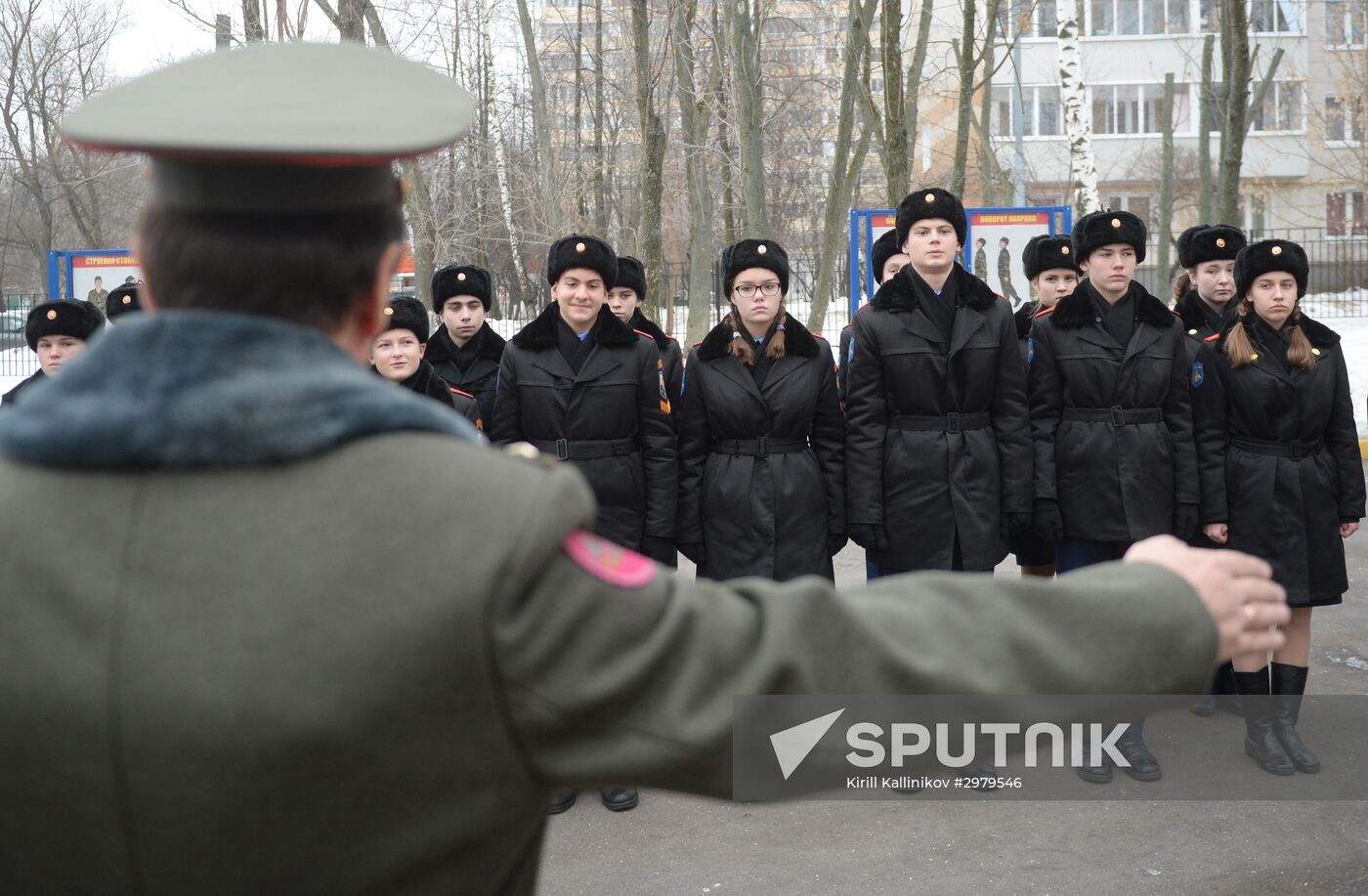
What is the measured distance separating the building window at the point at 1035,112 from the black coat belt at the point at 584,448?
43.2 meters

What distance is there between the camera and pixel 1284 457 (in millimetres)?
5922

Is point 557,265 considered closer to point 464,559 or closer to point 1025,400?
point 1025,400


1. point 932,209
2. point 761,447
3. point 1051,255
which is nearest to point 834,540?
point 761,447

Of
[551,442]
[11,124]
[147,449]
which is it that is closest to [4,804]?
[147,449]

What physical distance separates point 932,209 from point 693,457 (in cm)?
157

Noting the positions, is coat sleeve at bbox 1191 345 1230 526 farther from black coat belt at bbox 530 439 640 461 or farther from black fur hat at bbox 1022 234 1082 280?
black coat belt at bbox 530 439 640 461

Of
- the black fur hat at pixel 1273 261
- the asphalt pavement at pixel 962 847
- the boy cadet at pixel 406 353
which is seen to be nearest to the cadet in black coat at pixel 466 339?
the boy cadet at pixel 406 353

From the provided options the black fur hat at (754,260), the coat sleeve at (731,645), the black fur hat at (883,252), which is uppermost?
the black fur hat at (883,252)

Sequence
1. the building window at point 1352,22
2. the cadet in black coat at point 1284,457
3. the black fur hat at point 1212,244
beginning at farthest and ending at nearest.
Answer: the building window at point 1352,22, the black fur hat at point 1212,244, the cadet in black coat at point 1284,457

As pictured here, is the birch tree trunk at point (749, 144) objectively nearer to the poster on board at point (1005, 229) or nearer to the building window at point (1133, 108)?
the poster on board at point (1005, 229)

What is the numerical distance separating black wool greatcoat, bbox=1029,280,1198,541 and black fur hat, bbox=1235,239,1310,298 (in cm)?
38

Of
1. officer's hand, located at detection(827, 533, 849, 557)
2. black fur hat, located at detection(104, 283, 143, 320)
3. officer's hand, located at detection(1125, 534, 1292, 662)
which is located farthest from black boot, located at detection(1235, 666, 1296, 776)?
black fur hat, located at detection(104, 283, 143, 320)

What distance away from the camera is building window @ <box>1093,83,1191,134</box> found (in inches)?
→ 1837

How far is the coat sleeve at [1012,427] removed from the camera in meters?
5.95
